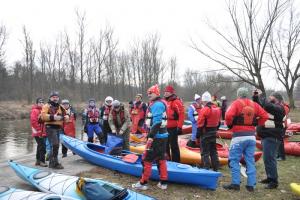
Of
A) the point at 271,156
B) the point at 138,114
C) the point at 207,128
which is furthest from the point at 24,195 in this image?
the point at 138,114

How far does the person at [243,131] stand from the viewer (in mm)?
5066

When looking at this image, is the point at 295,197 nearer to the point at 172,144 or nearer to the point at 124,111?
the point at 172,144

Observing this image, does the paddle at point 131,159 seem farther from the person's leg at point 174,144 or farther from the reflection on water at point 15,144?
the reflection on water at point 15,144

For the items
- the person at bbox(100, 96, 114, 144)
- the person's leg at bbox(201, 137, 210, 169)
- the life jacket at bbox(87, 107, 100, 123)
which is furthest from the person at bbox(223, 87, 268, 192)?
the life jacket at bbox(87, 107, 100, 123)

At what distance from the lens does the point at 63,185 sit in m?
4.98

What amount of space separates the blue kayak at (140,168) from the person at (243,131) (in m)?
0.38

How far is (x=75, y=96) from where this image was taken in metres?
37.6

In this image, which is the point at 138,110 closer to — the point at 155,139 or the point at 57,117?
the point at 57,117

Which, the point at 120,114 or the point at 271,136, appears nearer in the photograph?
the point at 271,136

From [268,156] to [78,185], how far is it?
A: 3.13m

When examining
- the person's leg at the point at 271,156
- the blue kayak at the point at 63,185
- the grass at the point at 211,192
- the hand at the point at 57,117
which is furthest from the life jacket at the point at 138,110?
the person's leg at the point at 271,156

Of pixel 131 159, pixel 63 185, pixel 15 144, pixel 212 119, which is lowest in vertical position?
pixel 15 144

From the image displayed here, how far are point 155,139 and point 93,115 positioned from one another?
3819 millimetres

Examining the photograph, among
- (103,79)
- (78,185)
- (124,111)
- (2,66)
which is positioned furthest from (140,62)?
(78,185)
